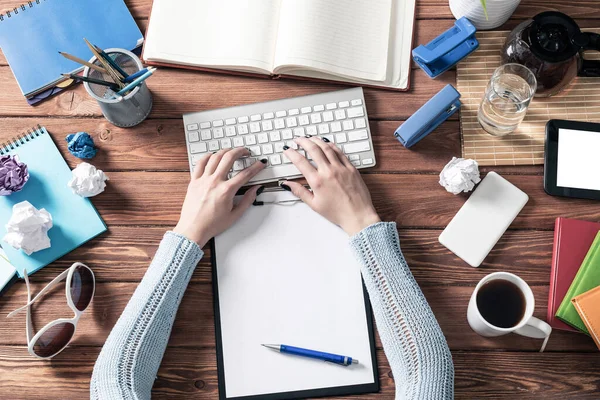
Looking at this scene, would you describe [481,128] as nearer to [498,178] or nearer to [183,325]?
[498,178]

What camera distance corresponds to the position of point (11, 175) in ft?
3.25

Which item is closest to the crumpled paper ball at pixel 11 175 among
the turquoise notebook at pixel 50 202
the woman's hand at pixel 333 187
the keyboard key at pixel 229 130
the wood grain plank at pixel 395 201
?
the turquoise notebook at pixel 50 202

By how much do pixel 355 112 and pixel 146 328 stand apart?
554mm

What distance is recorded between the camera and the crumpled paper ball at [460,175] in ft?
3.20

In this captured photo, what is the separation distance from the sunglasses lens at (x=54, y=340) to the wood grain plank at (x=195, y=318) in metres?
0.02

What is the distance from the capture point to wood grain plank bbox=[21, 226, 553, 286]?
984 mm

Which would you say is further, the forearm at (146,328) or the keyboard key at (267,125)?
the keyboard key at (267,125)

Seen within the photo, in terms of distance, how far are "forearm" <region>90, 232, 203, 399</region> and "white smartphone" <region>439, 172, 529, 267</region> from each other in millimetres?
478

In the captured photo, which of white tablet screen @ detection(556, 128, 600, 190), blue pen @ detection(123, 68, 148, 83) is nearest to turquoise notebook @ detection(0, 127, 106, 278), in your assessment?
blue pen @ detection(123, 68, 148, 83)

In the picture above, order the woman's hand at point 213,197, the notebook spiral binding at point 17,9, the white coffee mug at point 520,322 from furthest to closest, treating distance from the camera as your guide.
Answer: the notebook spiral binding at point 17,9 → the woman's hand at point 213,197 → the white coffee mug at point 520,322

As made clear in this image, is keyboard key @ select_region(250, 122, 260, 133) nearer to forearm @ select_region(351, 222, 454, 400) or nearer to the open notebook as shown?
the open notebook

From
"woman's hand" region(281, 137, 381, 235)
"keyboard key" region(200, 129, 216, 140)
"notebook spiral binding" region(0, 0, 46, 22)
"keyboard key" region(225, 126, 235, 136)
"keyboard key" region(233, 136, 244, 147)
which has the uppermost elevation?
"notebook spiral binding" region(0, 0, 46, 22)

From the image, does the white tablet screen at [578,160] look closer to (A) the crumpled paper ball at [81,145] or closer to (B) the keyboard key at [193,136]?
(B) the keyboard key at [193,136]

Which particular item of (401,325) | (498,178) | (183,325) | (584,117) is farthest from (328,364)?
(584,117)
